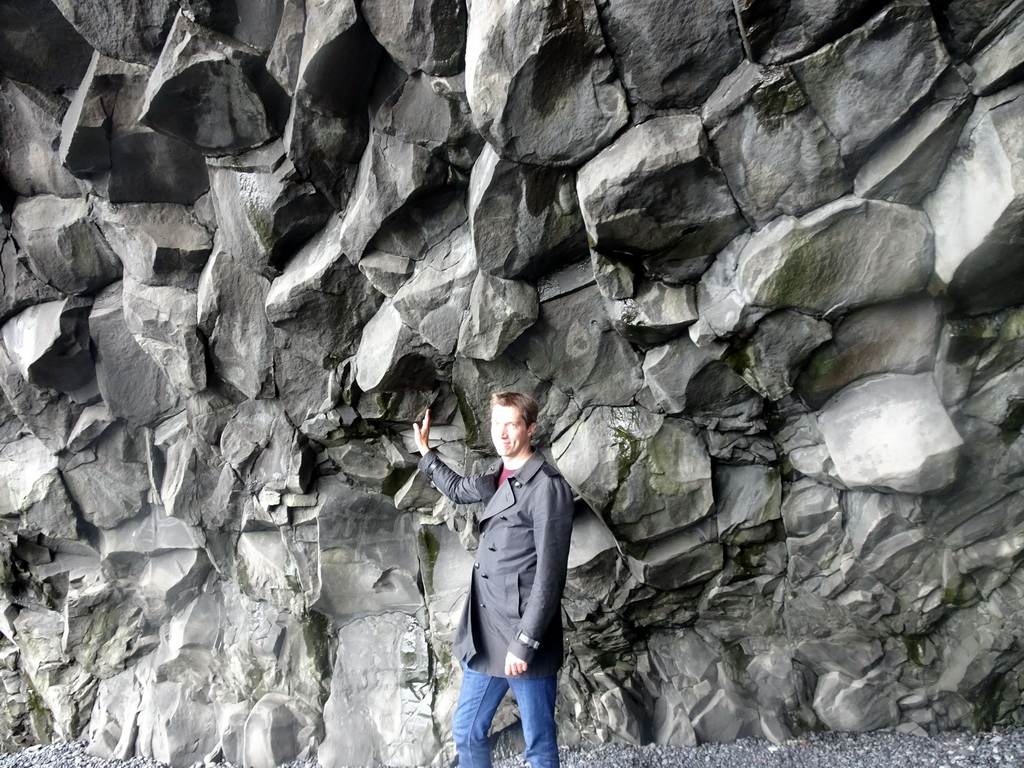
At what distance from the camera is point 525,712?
3.36m

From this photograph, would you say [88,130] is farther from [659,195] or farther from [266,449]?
[659,195]

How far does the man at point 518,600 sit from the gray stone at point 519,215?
1529 mm

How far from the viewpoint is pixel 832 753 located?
5059mm

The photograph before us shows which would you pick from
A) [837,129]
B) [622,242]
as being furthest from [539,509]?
[837,129]

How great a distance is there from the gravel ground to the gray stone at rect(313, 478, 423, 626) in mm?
1978

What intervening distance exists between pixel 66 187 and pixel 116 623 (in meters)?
5.15

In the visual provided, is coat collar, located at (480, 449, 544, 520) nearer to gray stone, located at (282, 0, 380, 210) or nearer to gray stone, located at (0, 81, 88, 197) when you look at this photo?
gray stone, located at (282, 0, 380, 210)

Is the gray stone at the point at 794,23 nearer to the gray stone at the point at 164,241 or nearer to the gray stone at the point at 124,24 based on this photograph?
the gray stone at the point at 124,24

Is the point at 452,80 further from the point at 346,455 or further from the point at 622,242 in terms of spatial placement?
the point at 346,455

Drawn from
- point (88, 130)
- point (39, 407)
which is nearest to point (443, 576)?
point (39, 407)

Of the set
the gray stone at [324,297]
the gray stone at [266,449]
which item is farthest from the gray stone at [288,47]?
the gray stone at [266,449]

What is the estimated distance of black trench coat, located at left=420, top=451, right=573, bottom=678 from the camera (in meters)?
3.17

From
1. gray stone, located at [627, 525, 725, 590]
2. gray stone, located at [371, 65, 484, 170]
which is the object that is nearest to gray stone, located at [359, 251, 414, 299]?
gray stone, located at [371, 65, 484, 170]

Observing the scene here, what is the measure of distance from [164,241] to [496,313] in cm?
→ 364
